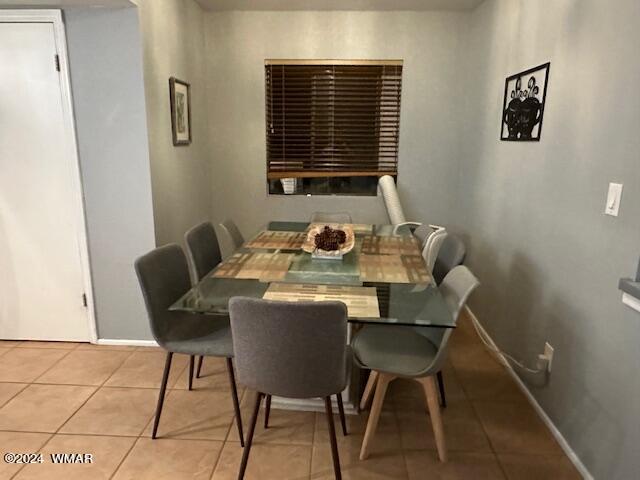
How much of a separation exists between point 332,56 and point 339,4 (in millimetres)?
387

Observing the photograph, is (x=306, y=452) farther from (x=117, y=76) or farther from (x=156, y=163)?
(x=117, y=76)

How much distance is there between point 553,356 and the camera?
2043 mm

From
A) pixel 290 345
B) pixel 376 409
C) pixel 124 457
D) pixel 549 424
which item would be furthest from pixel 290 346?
pixel 549 424

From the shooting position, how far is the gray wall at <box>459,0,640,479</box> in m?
1.54

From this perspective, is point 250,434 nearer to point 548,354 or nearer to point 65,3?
point 548,354

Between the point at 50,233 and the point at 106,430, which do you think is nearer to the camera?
the point at 106,430

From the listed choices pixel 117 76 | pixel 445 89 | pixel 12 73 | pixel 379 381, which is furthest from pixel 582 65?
pixel 12 73

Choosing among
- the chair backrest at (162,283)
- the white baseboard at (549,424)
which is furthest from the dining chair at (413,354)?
the chair backrest at (162,283)

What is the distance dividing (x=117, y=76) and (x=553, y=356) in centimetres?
274

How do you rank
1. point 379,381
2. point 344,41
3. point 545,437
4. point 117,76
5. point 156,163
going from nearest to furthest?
point 379,381
point 545,437
point 117,76
point 156,163
point 344,41

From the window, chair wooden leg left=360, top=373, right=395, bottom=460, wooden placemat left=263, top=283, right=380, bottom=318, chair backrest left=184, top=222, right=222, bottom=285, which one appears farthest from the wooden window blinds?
chair wooden leg left=360, top=373, right=395, bottom=460

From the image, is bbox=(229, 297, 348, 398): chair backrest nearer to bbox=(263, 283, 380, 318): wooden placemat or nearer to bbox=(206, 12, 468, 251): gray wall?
bbox=(263, 283, 380, 318): wooden placemat

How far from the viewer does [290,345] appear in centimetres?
142

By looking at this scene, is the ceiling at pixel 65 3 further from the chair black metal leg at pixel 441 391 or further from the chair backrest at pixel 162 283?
the chair black metal leg at pixel 441 391
